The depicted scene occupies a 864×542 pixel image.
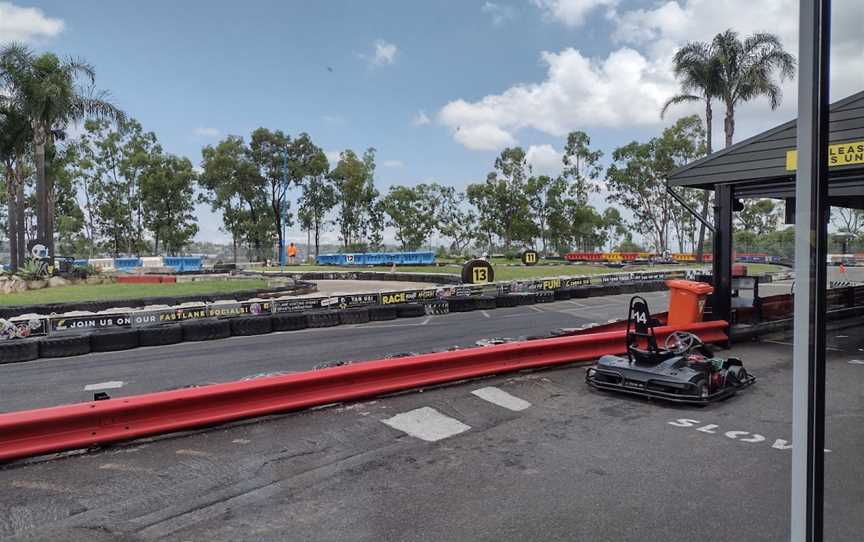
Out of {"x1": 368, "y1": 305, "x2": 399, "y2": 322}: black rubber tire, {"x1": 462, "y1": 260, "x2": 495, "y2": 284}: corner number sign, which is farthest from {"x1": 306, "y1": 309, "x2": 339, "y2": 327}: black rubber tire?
{"x1": 462, "y1": 260, "x2": 495, "y2": 284}: corner number sign

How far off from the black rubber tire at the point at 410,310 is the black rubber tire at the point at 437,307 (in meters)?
0.23

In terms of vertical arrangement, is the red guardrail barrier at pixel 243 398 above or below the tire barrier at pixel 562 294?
above

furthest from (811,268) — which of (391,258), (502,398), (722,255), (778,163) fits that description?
(391,258)

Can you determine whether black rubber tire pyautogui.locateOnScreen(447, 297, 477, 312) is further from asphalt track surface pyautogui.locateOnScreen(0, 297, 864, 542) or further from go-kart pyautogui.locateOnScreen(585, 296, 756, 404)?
asphalt track surface pyautogui.locateOnScreen(0, 297, 864, 542)

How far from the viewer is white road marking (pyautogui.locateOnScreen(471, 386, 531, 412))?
5.96 meters

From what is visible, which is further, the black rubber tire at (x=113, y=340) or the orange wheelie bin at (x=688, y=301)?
the black rubber tire at (x=113, y=340)

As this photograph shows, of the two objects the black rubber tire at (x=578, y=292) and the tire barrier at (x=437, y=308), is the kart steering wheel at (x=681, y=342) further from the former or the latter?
the black rubber tire at (x=578, y=292)

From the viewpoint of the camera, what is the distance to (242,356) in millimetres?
10219

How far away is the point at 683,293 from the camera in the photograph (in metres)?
9.40

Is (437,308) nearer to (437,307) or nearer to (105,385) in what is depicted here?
(437,307)

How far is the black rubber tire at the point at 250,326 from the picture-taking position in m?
13.0

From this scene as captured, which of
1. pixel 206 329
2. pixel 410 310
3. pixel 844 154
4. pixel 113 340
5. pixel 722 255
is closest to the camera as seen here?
pixel 844 154

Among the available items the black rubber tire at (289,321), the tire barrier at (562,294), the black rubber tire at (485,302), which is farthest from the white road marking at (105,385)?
the tire barrier at (562,294)

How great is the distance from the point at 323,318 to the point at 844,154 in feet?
44.1
